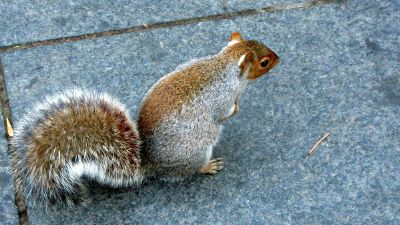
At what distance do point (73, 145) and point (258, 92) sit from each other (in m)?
1.10

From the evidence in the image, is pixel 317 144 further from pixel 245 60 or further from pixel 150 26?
pixel 150 26

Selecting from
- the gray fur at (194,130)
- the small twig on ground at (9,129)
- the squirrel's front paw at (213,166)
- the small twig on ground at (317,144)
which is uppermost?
the small twig on ground at (9,129)

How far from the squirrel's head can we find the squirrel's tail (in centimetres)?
54

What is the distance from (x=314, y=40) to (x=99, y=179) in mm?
1498

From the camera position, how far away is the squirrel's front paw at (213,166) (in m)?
2.45

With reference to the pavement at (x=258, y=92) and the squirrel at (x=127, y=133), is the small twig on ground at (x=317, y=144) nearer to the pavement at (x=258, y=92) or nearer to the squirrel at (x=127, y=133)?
the pavement at (x=258, y=92)

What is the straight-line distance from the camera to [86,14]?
10.6ft

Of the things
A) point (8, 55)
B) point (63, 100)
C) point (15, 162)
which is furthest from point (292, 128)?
point (8, 55)

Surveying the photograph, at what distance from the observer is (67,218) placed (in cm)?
233

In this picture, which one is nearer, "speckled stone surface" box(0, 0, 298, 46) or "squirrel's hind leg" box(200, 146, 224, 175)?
"squirrel's hind leg" box(200, 146, 224, 175)

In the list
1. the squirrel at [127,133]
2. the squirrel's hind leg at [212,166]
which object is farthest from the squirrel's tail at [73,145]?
the squirrel's hind leg at [212,166]

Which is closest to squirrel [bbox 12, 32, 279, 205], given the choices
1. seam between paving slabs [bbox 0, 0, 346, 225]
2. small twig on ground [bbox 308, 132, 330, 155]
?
small twig on ground [bbox 308, 132, 330, 155]

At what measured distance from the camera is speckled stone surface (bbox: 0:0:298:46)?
3.13m

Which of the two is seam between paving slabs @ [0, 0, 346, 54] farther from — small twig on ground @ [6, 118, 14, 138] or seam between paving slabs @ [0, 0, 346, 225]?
small twig on ground @ [6, 118, 14, 138]
